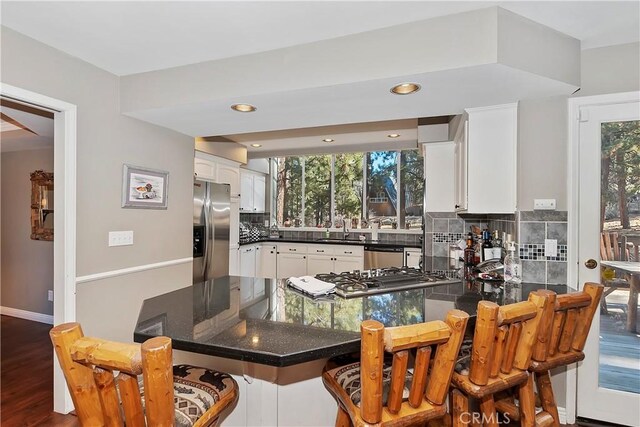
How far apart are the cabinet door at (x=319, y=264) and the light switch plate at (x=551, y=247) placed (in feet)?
10.6

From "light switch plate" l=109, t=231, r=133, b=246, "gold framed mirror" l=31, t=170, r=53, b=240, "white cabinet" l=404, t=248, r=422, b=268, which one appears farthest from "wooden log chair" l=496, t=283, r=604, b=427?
"gold framed mirror" l=31, t=170, r=53, b=240

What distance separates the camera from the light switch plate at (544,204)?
211cm

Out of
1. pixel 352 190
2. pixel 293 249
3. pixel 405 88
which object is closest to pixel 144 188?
pixel 405 88

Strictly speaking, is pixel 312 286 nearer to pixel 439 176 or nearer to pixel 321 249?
pixel 439 176

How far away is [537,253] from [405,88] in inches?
53.8

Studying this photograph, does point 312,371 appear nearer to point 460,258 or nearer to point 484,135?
point 484,135

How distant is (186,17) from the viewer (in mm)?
1768

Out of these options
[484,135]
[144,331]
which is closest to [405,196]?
[484,135]

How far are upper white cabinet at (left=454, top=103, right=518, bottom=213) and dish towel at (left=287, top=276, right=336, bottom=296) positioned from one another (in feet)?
3.93

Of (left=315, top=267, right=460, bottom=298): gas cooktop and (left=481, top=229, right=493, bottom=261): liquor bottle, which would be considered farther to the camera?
(left=481, top=229, right=493, bottom=261): liquor bottle

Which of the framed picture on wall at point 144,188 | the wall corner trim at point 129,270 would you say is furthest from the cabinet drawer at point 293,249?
the framed picture on wall at point 144,188

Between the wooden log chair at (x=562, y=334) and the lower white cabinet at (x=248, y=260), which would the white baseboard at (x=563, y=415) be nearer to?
the wooden log chair at (x=562, y=334)

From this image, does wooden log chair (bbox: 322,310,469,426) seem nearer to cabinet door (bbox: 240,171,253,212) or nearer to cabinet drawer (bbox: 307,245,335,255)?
cabinet drawer (bbox: 307,245,335,255)

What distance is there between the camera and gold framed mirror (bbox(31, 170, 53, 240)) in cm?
397
